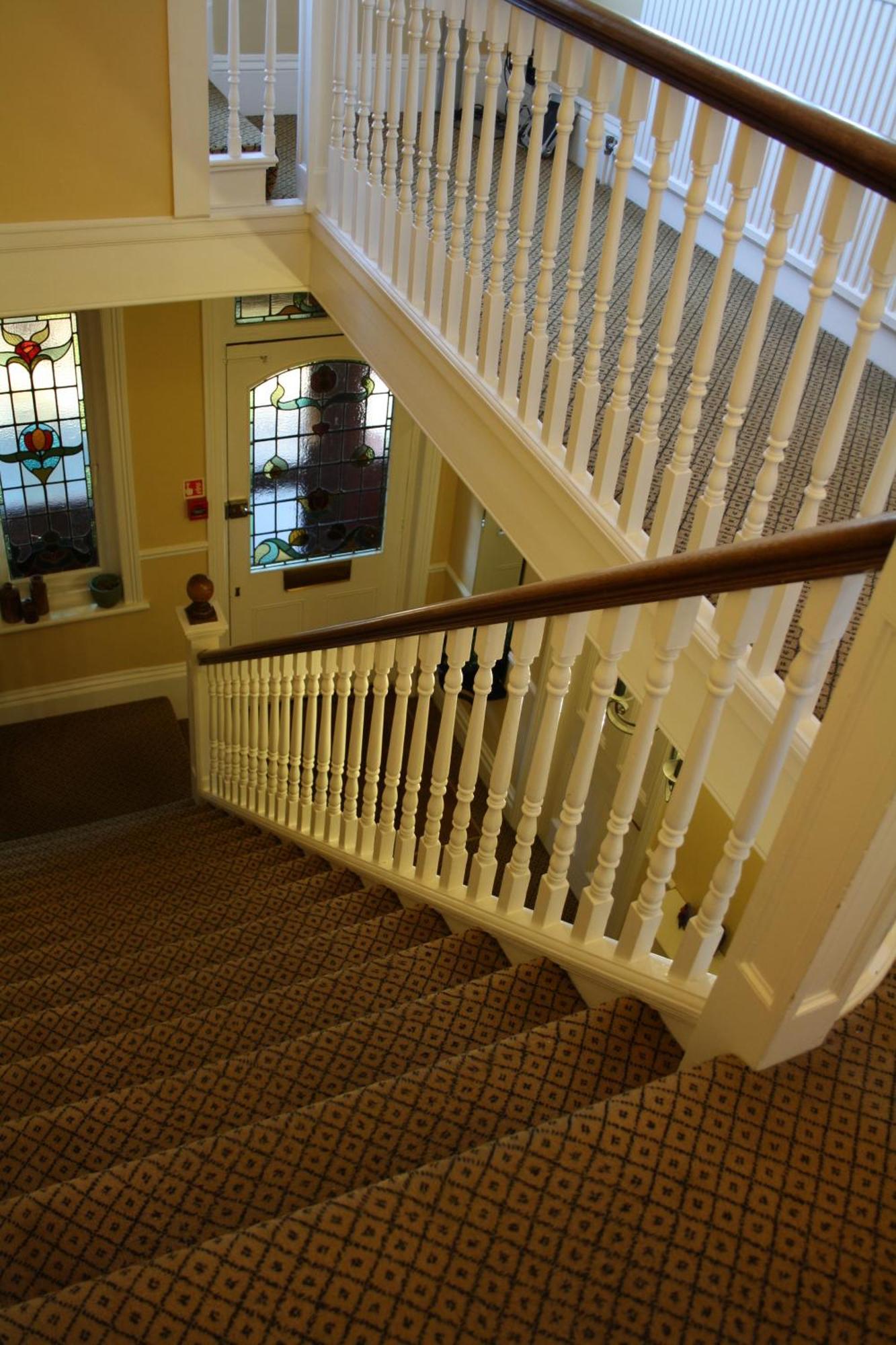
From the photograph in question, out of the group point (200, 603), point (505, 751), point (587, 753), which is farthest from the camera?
point (200, 603)

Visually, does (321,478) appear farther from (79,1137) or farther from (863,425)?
(79,1137)

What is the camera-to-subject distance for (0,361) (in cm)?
554

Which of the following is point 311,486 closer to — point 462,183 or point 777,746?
point 462,183

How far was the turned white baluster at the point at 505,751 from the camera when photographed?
2074 millimetres

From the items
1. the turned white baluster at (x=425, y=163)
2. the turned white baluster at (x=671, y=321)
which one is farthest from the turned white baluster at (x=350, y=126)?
the turned white baluster at (x=671, y=321)

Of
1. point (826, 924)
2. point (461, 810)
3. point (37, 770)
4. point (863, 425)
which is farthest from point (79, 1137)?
point (37, 770)

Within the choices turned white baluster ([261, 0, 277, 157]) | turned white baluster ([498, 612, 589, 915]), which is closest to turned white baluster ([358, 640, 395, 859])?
turned white baluster ([498, 612, 589, 915])

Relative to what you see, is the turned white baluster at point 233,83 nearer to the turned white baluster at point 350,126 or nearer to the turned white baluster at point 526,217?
the turned white baluster at point 350,126

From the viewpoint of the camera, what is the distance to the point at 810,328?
1.80 metres

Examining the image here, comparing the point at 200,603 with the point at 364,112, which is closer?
the point at 364,112

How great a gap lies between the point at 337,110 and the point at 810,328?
2574 mm

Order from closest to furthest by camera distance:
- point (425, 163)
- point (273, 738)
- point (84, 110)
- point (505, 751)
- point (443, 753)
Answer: point (505, 751)
point (443, 753)
point (425, 163)
point (84, 110)
point (273, 738)

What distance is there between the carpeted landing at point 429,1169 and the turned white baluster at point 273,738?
1.28 meters

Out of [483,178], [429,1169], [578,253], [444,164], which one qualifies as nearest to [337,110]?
[444,164]
